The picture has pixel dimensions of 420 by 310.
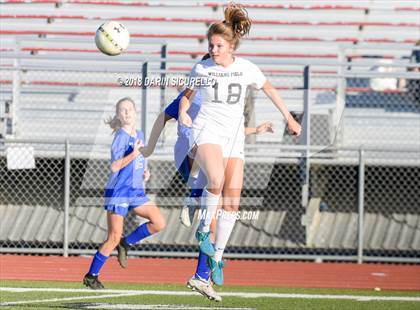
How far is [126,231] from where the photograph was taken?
14.6 metres

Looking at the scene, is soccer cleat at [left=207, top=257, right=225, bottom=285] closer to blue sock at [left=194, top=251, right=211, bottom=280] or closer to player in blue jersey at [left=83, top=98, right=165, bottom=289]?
blue sock at [left=194, top=251, right=211, bottom=280]

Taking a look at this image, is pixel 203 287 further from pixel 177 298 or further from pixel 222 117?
pixel 177 298

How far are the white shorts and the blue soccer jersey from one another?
183 centimetres

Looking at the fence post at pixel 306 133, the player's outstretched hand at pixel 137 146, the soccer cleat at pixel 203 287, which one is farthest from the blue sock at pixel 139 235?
the fence post at pixel 306 133

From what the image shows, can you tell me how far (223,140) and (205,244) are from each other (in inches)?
32.5

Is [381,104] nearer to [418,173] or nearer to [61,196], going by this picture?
[418,173]

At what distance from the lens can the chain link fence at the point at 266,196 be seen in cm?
1436

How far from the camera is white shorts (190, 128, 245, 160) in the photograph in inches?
332

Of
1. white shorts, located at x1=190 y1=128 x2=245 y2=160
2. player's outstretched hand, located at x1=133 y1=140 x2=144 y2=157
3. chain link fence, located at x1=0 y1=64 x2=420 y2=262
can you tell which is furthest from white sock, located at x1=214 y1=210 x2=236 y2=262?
chain link fence, located at x1=0 y1=64 x2=420 y2=262

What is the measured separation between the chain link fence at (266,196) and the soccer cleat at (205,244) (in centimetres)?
548

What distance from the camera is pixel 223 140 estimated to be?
8453 millimetres

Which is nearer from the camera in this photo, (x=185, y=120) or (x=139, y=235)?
(x=185, y=120)

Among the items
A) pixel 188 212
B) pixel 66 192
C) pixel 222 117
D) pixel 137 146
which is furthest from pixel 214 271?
pixel 66 192

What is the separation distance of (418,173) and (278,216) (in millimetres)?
2052
